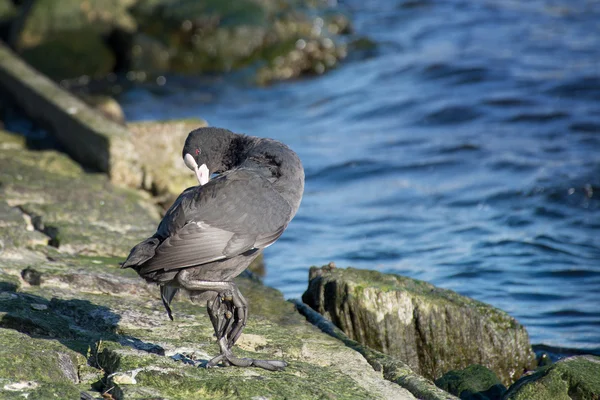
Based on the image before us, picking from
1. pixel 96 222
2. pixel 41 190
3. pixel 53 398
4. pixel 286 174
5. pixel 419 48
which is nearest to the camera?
pixel 53 398

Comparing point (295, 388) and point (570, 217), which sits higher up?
point (295, 388)

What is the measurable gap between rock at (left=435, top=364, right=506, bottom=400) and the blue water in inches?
64.8

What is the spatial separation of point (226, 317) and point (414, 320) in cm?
149

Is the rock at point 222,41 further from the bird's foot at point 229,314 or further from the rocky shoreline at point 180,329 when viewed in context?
the bird's foot at point 229,314

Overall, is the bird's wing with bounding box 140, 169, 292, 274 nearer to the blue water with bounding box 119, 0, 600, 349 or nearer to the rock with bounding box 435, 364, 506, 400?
the rock with bounding box 435, 364, 506, 400

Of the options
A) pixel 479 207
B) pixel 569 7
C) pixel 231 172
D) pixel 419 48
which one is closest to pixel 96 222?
pixel 231 172

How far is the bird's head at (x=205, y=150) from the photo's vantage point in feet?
15.3

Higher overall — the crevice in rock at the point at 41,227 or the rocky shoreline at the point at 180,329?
the crevice in rock at the point at 41,227

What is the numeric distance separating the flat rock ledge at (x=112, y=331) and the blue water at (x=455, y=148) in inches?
77.9

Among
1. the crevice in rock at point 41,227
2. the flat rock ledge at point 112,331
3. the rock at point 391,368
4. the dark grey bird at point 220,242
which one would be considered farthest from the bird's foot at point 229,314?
the crevice in rock at point 41,227

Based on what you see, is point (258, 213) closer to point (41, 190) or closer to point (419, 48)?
point (41, 190)

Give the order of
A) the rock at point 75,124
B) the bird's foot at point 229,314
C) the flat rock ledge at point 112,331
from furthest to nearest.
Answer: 1. the rock at point 75,124
2. the bird's foot at point 229,314
3. the flat rock ledge at point 112,331

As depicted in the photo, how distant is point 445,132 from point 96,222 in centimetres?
634

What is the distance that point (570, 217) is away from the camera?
339 inches
